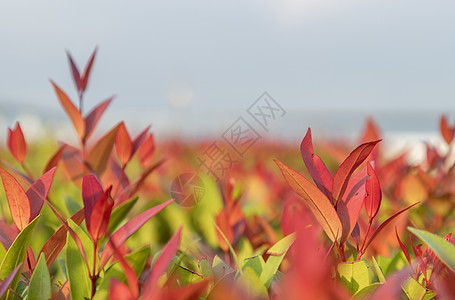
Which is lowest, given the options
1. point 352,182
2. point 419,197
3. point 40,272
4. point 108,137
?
point 419,197

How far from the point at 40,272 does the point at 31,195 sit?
14 cm

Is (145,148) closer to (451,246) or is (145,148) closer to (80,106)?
(80,106)

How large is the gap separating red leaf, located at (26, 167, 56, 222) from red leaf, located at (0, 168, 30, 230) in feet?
0.05

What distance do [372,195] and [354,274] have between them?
0.42ft

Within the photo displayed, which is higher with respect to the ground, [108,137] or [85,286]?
[108,137]

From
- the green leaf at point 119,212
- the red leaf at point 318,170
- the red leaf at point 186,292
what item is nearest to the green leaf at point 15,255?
the green leaf at point 119,212

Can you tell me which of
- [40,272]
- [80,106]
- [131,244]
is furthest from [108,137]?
[40,272]

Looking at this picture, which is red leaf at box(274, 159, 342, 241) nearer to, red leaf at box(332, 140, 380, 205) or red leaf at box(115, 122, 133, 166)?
red leaf at box(332, 140, 380, 205)

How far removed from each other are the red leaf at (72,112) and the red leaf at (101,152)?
0.15 feet

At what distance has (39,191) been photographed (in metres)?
0.77

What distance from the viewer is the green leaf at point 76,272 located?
694 millimetres

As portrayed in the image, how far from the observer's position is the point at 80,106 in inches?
44.1

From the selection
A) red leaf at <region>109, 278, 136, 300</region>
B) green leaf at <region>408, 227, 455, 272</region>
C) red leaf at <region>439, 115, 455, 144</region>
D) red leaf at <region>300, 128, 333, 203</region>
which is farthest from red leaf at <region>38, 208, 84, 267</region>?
red leaf at <region>439, 115, 455, 144</region>

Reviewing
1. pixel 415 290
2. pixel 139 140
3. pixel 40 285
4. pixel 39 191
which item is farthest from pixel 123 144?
pixel 415 290
